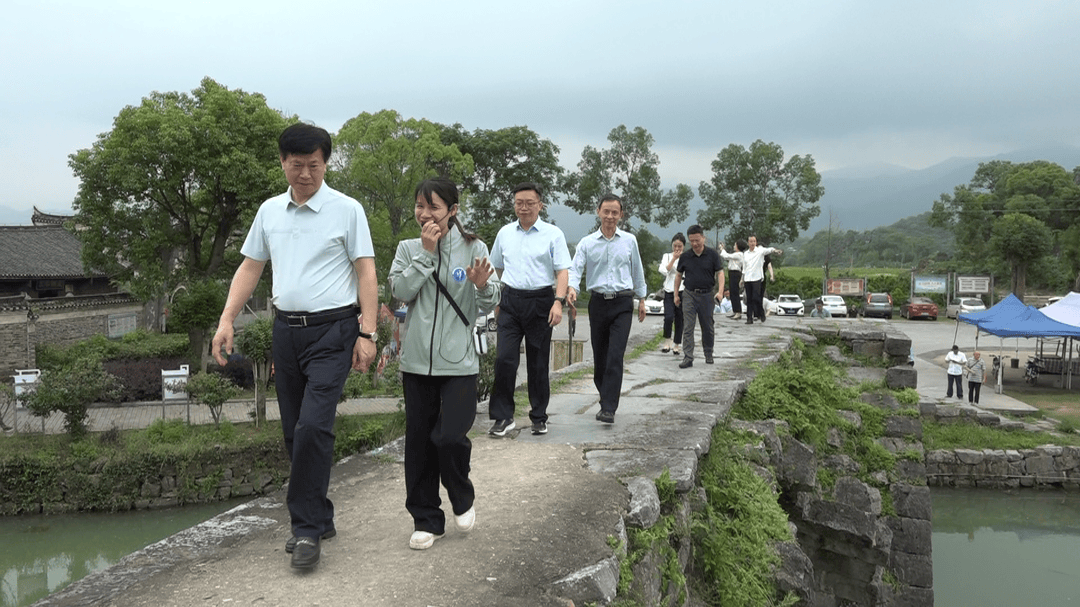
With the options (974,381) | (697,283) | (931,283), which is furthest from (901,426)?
(931,283)

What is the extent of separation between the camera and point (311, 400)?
3.24m

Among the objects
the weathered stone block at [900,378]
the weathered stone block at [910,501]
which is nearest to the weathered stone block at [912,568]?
the weathered stone block at [910,501]

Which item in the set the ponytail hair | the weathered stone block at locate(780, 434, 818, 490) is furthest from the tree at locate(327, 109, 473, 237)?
the ponytail hair

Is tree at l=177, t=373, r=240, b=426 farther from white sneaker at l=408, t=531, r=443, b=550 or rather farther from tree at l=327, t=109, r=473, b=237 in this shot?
white sneaker at l=408, t=531, r=443, b=550

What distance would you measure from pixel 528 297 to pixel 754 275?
8.51 metres

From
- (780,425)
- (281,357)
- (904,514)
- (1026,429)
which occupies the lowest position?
(1026,429)

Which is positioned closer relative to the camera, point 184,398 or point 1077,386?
point 184,398

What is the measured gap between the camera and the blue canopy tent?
19.6 meters

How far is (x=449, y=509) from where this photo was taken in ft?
12.8

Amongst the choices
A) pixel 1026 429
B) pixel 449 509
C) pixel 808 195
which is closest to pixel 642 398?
pixel 449 509

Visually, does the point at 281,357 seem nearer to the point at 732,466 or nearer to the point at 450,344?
the point at 450,344

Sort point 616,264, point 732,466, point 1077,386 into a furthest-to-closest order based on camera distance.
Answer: point 1077,386 → point 616,264 → point 732,466

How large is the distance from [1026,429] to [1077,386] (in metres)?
5.31

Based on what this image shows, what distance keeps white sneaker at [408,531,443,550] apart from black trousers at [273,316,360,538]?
1.24 ft
